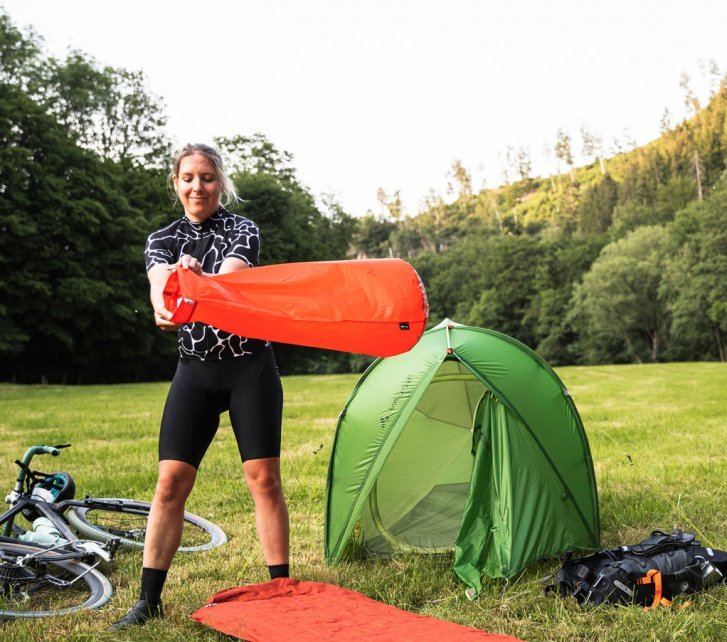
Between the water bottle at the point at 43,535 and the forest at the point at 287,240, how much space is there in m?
1.48

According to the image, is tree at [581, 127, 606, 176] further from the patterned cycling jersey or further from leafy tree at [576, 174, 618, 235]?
the patterned cycling jersey

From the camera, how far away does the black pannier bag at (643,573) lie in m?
3.98

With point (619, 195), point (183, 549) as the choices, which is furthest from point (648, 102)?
point (183, 549)

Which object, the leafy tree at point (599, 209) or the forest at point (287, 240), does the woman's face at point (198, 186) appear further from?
the leafy tree at point (599, 209)

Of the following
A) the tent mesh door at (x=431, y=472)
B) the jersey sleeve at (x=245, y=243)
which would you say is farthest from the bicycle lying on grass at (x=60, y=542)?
the jersey sleeve at (x=245, y=243)

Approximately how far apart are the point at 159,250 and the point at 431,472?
336cm

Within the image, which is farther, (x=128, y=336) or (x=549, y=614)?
(x=128, y=336)

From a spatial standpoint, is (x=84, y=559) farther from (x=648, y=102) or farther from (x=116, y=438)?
(x=648, y=102)

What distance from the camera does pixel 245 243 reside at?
368cm

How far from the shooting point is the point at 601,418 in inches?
524

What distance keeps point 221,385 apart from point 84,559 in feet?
5.37

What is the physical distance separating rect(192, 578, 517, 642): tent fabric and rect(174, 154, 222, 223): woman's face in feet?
6.16

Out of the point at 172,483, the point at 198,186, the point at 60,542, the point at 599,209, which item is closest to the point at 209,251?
the point at 198,186

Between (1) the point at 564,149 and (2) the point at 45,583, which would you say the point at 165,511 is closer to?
(2) the point at 45,583
